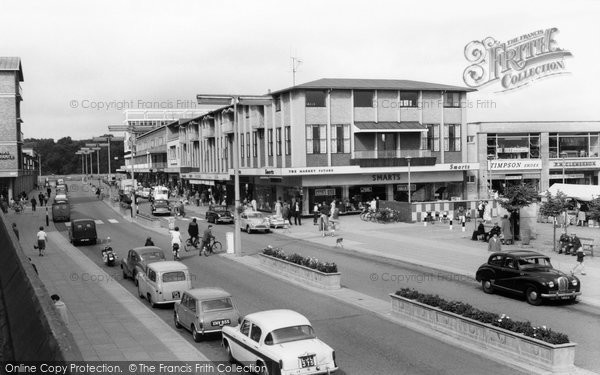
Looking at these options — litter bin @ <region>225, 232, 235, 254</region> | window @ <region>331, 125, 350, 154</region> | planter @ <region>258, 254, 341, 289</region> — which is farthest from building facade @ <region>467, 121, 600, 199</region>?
planter @ <region>258, 254, 341, 289</region>

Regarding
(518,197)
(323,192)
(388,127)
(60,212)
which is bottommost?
(60,212)

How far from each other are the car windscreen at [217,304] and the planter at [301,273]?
6829 millimetres

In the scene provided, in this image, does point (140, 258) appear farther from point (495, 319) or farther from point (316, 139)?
point (316, 139)

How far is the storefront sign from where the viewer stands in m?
65.2

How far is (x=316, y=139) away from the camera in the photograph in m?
56.3

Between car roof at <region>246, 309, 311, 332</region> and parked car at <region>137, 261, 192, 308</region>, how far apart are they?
24.4 feet

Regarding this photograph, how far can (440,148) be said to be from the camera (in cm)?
6059

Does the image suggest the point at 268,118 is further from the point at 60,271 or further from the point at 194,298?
the point at 194,298

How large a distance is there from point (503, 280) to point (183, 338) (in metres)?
11.8

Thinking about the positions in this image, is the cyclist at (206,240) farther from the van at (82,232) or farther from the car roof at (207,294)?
the car roof at (207,294)

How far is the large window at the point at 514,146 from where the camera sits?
217 ft

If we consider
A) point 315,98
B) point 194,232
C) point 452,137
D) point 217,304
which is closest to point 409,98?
point 452,137

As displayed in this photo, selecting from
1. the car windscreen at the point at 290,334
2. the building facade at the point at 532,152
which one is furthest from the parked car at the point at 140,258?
the building facade at the point at 532,152

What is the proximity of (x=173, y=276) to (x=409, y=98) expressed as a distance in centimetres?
4167
